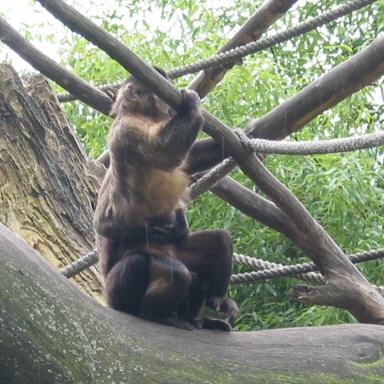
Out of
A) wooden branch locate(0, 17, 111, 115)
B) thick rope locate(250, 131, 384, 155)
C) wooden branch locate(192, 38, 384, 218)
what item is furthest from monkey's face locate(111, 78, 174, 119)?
thick rope locate(250, 131, 384, 155)

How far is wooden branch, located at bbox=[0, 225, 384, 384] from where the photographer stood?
3189mm

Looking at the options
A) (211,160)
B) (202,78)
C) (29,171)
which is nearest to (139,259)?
(211,160)

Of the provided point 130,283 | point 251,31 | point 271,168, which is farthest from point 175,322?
point 271,168

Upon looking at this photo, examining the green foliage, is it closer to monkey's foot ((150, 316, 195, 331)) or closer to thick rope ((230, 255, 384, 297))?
thick rope ((230, 255, 384, 297))

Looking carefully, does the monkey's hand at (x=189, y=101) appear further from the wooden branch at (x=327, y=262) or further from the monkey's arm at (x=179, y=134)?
the wooden branch at (x=327, y=262)

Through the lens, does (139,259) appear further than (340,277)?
No

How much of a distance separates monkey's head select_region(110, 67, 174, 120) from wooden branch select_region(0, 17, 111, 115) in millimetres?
119

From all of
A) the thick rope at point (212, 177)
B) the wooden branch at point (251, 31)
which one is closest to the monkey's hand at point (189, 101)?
the thick rope at point (212, 177)

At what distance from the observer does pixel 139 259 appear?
4.07m

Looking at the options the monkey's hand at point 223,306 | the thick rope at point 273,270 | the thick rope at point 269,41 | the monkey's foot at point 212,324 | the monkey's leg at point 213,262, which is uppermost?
the thick rope at point 269,41

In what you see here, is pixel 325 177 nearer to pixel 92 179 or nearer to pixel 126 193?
pixel 92 179

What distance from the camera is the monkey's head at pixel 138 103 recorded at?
4559mm

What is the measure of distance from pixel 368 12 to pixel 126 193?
6923mm

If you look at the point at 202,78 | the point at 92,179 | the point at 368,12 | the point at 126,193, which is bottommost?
the point at 126,193
